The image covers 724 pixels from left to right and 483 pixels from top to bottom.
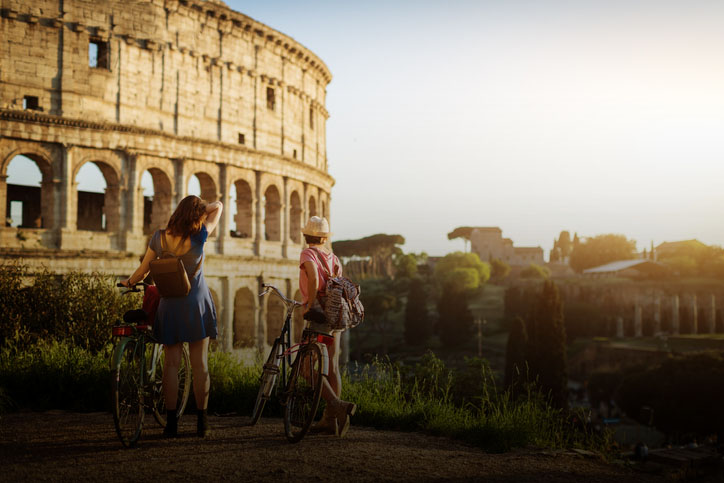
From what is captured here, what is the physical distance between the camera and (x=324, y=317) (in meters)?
5.10

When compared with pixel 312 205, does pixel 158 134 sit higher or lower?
higher

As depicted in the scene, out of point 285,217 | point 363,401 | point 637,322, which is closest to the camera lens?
point 363,401

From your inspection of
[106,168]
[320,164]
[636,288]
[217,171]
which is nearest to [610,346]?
[636,288]

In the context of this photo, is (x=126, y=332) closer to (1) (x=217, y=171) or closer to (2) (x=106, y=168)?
(2) (x=106, y=168)

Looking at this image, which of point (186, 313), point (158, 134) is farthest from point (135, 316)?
point (158, 134)

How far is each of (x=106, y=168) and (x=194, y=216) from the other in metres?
17.1

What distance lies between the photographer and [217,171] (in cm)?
2289

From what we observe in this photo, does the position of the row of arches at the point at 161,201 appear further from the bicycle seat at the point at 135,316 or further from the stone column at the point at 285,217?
the bicycle seat at the point at 135,316

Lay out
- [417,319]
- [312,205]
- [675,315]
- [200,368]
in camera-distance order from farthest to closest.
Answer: [675,315], [417,319], [312,205], [200,368]

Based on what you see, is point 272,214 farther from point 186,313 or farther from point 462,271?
point 462,271

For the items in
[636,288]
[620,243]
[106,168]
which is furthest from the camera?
[620,243]

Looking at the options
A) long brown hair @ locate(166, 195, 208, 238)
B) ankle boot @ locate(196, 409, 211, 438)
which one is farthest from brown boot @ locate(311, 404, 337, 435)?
long brown hair @ locate(166, 195, 208, 238)

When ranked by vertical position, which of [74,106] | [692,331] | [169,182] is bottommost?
[692,331]

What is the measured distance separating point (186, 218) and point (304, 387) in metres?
1.56
